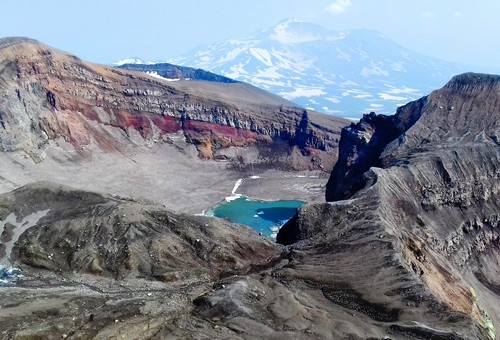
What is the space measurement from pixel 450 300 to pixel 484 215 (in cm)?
2258

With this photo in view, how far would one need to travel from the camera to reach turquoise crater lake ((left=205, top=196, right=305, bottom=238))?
263 feet

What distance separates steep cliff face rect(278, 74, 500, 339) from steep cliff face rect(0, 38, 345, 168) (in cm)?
3946

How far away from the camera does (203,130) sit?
112688 mm

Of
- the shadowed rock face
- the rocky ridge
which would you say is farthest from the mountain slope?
the rocky ridge

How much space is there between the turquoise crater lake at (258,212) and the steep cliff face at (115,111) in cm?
2214

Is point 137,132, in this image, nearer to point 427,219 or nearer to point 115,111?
point 115,111

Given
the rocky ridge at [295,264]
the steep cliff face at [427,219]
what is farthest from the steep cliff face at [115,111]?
the rocky ridge at [295,264]

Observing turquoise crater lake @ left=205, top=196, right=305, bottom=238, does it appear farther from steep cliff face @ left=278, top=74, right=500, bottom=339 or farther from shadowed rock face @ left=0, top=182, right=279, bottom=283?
shadowed rock face @ left=0, top=182, right=279, bottom=283

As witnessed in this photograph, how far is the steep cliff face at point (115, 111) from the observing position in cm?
8925

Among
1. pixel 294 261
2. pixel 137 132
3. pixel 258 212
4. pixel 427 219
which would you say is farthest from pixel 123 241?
pixel 137 132

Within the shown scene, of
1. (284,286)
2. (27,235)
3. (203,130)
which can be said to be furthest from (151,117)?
(284,286)

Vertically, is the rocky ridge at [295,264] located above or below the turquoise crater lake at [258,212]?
above

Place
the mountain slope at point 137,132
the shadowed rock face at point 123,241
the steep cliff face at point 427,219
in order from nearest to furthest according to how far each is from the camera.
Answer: the steep cliff face at point 427,219 → the shadowed rock face at point 123,241 → the mountain slope at point 137,132

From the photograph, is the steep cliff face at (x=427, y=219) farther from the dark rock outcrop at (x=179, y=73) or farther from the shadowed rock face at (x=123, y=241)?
the dark rock outcrop at (x=179, y=73)
